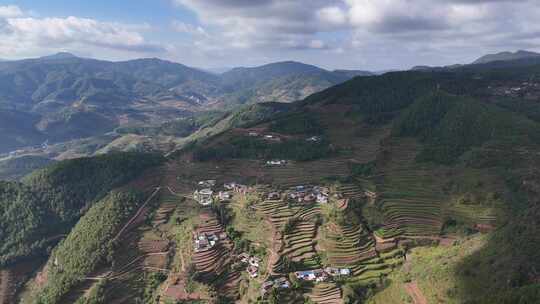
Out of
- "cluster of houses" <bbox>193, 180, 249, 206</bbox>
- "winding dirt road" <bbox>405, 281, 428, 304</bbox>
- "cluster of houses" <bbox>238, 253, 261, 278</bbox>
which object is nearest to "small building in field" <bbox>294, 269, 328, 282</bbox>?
"cluster of houses" <bbox>238, 253, 261, 278</bbox>

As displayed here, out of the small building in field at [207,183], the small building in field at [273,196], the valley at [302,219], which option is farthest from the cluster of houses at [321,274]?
the small building in field at [207,183]

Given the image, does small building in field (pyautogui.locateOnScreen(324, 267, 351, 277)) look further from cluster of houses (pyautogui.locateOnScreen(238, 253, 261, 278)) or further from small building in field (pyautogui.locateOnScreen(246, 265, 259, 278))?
cluster of houses (pyautogui.locateOnScreen(238, 253, 261, 278))

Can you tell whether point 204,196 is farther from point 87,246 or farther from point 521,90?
point 521,90

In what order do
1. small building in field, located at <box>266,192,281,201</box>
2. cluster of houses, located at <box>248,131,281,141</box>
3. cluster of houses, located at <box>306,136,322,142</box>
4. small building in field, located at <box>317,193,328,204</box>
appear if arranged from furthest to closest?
cluster of houses, located at <box>248,131,281,141</box>
cluster of houses, located at <box>306,136,322,142</box>
small building in field, located at <box>266,192,281,201</box>
small building in field, located at <box>317,193,328,204</box>

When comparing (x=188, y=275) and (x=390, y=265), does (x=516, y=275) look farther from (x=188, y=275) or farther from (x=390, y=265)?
(x=188, y=275)

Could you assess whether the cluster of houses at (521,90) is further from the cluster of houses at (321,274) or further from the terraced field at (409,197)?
the cluster of houses at (321,274)

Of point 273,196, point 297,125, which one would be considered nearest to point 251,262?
point 273,196
